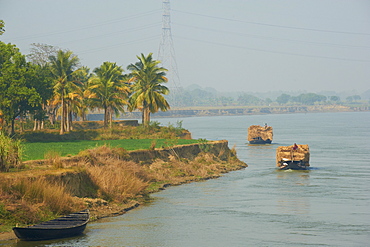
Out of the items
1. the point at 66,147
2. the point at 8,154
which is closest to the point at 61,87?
the point at 66,147

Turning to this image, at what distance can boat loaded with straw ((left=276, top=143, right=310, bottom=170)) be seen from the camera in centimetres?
5765

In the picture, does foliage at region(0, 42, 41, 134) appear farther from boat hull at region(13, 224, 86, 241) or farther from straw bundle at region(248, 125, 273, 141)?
straw bundle at region(248, 125, 273, 141)

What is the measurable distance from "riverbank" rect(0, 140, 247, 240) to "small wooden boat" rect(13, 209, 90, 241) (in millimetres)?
1175

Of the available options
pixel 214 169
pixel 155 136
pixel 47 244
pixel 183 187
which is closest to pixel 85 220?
pixel 47 244

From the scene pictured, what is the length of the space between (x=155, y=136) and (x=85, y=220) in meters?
42.4

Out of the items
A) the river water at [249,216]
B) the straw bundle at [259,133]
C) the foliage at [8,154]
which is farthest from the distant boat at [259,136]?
the foliage at [8,154]

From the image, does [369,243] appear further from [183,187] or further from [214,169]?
[214,169]

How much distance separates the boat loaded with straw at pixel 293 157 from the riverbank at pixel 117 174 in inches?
241

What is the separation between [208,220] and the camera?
103 ft

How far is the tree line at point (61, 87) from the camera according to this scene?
58562 millimetres

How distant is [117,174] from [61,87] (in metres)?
37.2

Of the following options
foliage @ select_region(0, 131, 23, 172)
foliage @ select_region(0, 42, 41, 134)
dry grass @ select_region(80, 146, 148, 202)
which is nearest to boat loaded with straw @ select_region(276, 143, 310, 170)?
dry grass @ select_region(80, 146, 148, 202)

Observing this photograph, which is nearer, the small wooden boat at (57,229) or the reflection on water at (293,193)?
the small wooden boat at (57,229)

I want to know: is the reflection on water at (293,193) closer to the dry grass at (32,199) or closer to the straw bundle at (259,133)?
the dry grass at (32,199)
